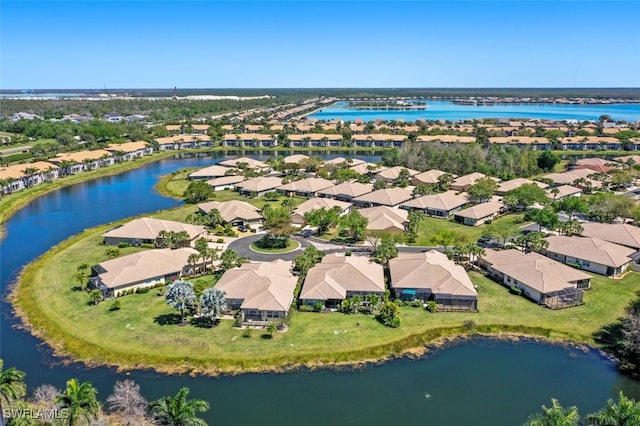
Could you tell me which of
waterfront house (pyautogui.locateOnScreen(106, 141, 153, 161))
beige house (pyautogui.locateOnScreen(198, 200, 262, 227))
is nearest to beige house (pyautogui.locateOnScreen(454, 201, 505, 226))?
beige house (pyautogui.locateOnScreen(198, 200, 262, 227))

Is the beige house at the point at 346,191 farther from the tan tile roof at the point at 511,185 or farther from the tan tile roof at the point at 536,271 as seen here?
the tan tile roof at the point at 536,271

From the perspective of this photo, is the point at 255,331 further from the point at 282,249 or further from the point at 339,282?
the point at 282,249

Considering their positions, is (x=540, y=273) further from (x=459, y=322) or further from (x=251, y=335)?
(x=251, y=335)

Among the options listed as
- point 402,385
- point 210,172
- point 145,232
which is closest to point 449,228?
point 402,385

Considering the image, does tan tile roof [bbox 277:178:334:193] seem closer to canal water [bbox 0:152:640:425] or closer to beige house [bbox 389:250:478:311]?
beige house [bbox 389:250:478:311]

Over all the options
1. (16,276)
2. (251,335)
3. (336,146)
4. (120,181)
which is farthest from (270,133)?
(251,335)
